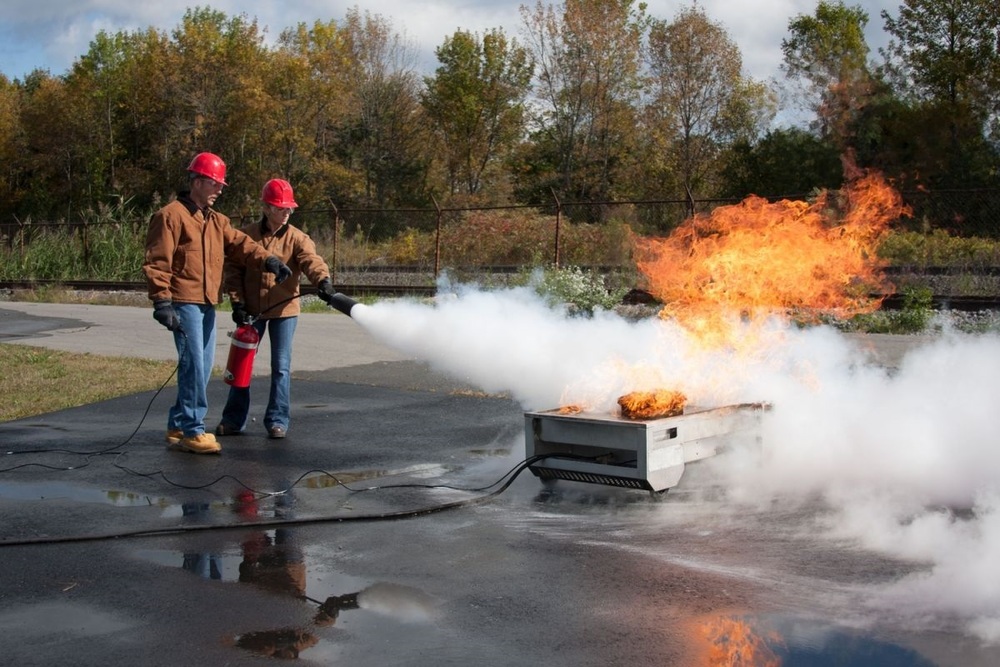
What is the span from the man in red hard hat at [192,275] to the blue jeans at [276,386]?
0.54 metres

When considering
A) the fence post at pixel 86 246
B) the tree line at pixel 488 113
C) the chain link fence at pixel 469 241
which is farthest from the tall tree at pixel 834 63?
the fence post at pixel 86 246

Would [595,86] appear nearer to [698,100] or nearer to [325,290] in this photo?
[698,100]

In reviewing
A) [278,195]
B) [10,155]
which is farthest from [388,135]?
[278,195]

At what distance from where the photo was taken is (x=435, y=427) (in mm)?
9305

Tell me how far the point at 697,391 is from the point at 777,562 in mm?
2131

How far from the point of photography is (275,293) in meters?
8.34

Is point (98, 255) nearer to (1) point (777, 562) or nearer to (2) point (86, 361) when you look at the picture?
(2) point (86, 361)

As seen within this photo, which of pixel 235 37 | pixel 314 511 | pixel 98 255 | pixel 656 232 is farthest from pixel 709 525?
pixel 235 37

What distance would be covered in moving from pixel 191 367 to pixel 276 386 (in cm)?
89

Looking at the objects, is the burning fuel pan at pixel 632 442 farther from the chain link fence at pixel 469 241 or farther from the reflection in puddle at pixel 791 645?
the chain link fence at pixel 469 241

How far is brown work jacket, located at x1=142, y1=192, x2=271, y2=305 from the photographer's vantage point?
25.0ft

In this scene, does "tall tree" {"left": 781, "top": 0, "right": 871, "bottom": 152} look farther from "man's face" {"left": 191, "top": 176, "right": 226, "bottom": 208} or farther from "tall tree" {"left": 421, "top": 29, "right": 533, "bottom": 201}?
"man's face" {"left": 191, "top": 176, "right": 226, "bottom": 208}

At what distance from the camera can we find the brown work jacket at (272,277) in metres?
8.32

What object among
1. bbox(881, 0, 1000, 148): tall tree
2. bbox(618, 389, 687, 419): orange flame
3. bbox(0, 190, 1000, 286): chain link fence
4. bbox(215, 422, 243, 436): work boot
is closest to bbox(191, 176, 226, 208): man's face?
bbox(215, 422, 243, 436): work boot
